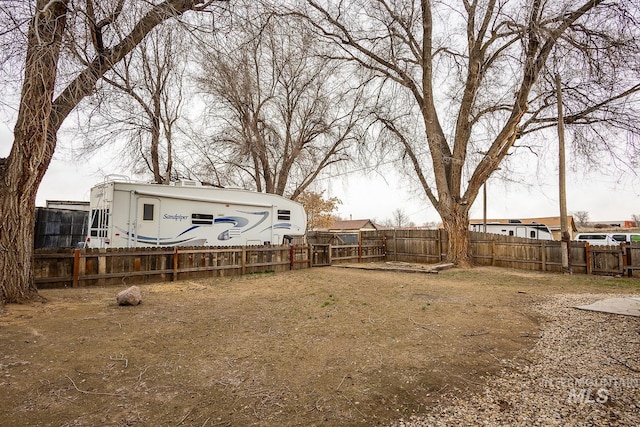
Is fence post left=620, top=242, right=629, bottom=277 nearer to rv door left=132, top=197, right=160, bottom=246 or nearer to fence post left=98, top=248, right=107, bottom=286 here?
rv door left=132, top=197, right=160, bottom=246

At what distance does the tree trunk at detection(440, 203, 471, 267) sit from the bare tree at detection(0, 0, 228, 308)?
40.3 ft

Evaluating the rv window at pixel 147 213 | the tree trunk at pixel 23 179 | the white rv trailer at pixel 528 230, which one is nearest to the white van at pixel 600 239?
the white rv trailer at pixel 528 230

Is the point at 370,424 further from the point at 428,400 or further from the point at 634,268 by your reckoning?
the point at 634,268

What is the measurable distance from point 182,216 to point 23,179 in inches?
222

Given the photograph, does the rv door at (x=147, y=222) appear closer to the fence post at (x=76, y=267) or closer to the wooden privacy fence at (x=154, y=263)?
the wooden privacy fence at (x=154, y=263)

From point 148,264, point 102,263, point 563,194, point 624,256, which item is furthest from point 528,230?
point 102,263

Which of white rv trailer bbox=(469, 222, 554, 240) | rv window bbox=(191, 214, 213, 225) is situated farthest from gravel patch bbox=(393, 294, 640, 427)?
white rv trailer bbox=(469, 222, 554, 240)

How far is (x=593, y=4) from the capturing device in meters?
9.45

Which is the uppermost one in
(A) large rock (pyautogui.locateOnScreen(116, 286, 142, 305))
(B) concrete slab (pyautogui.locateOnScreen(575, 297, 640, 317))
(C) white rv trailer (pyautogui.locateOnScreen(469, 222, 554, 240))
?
(C) white rv trailer (pyautogui.locateOnScreen(469, 222, 554, 240))

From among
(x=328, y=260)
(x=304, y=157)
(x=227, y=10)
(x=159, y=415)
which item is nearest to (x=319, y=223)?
(x=304, y=157)

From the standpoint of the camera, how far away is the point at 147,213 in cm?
1045

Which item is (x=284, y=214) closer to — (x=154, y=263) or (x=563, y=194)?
(x=154, y=263)

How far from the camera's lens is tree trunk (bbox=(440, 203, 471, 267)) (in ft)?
47.9

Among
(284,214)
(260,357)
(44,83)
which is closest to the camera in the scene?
(260,357)
